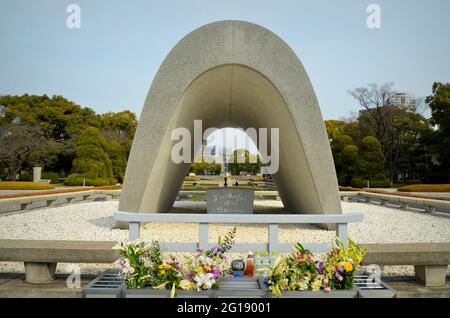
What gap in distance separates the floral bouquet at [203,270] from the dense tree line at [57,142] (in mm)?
24655

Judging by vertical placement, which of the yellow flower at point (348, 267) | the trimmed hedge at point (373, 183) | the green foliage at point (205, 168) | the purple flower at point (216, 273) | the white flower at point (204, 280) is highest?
the green foliage at point (205, 168)

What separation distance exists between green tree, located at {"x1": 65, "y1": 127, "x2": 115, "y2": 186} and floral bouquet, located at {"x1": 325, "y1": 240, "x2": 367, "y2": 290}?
993 inches

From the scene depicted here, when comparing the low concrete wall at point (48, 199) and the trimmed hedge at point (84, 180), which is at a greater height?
the trimmed hedge at point (84, 180)

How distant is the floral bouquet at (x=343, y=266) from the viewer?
341cm

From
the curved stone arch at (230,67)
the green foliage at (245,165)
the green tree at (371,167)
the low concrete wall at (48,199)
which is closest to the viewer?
the curved stone arch at (230,67)

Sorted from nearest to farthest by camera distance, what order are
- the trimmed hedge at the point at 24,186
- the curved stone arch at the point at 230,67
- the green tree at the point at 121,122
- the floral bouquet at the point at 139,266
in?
the floral bouquet at the point at 139,266
the curved stone arch at the point at 230,67
the trimmed hedge at the point at 24,186
the green tree at the point at 121,122

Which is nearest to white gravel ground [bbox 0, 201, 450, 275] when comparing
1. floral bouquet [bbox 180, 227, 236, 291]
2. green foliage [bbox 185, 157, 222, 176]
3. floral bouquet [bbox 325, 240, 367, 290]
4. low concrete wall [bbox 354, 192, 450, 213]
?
low concrete wall [bbox 354, 192, 450, 213]

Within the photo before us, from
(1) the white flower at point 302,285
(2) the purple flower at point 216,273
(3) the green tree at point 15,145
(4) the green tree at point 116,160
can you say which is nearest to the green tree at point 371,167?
(4) the green tree at point 116,160

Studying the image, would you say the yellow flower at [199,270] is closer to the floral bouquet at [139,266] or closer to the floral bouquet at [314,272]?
the floral bouquet at [139,266]

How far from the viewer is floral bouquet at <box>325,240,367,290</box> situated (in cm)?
341

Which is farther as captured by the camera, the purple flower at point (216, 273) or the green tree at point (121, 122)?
the green tree at point (121, 122)

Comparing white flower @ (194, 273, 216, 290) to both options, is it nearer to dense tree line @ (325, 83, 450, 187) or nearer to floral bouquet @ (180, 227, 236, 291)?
floral bouquet @ (180, 227, 236, 291)

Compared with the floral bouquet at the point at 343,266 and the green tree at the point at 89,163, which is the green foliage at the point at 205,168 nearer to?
the green tree at the point at 89,163

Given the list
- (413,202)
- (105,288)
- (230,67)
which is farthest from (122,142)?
(105,288)
